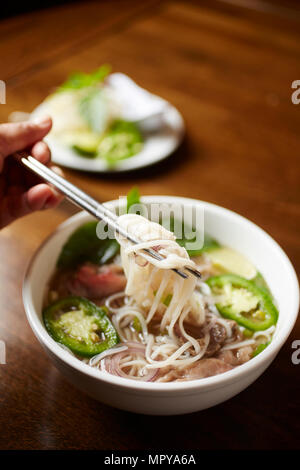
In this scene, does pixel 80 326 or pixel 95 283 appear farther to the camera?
pixel 95 283

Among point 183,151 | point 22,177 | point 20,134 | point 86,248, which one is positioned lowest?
point 183,151

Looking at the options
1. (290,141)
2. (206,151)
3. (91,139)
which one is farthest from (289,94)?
(91,139)


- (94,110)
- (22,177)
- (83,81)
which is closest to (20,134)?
(22,177)

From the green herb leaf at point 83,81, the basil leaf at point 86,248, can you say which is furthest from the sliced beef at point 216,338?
the green herb leaf at point 83,81

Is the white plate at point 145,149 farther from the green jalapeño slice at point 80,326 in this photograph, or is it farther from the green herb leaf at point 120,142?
the green jalapeño slice at point 80,326

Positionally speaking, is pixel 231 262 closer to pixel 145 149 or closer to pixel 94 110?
pixel 145 149

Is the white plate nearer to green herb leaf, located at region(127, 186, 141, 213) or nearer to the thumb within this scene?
the thumb
